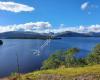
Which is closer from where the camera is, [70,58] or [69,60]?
[69,60]

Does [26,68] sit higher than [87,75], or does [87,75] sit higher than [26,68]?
[87,75]

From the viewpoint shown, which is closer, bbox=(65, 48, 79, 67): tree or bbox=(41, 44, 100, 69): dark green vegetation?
bbox=(41, 44, 100, 69): dark green vegetation

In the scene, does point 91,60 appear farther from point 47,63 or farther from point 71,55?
point 47,63

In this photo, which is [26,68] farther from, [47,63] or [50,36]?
[50,36]

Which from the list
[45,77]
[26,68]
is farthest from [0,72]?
[45,77]

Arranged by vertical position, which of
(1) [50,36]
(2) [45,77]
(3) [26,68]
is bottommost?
(3) [26,68]

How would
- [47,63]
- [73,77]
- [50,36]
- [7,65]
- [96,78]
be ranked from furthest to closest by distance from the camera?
[7,65], [47,63], [73,77], [96,78], [50,36]

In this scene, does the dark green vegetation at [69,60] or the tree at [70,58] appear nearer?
the dark green vegetation at [69,60]

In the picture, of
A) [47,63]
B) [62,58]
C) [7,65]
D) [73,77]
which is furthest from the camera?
[7,65]

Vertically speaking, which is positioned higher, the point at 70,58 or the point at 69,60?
the point at 70,58

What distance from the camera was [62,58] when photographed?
323 feet

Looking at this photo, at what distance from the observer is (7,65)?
107250 mm

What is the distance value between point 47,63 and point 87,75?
200 ft

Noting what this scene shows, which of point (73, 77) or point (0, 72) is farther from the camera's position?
point (0, 72)
